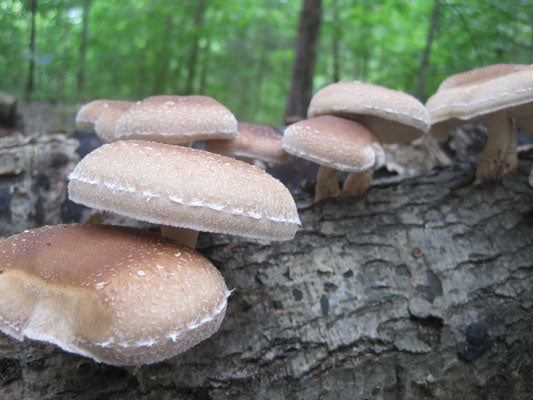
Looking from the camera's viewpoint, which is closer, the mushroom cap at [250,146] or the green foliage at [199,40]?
the mushroom cap at [250,146]

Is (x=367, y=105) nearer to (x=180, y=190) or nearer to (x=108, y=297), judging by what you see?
(x=180, y=190)

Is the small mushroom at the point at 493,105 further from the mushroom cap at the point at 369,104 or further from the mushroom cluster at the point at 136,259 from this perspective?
the mushroom cluster at the point at 136,259

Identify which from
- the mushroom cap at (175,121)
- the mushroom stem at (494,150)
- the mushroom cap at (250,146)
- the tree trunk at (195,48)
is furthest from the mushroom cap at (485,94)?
the tree trunk at (195,48)

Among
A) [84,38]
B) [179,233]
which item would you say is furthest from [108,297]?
[84,38]

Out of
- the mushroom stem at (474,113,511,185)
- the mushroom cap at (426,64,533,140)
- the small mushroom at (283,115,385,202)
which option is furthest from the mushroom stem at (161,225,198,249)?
the mushroom stem at (474,113,511,185)

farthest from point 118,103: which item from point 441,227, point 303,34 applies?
point 303,34

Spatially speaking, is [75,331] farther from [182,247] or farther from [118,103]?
[118,103]
